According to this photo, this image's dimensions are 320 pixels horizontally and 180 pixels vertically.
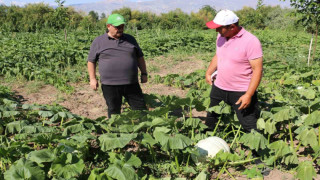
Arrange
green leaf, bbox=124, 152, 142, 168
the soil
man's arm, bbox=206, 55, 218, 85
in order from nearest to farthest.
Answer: green leaf, bbox=124, 152, 142, 168 < man's arm, bbox=206, 55, 218, 85 < the soil

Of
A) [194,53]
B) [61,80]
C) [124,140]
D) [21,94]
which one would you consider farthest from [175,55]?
[124,140]

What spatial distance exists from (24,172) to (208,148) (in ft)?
6.34

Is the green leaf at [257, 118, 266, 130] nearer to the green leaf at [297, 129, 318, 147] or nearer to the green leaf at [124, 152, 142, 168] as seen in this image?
the green leaf at [297, 129, 318, 147]

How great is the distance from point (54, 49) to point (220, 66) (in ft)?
23.9

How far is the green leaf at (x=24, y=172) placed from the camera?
94.9 inches

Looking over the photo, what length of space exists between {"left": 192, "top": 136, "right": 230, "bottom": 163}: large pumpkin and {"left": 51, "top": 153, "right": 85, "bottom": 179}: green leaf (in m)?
1.31

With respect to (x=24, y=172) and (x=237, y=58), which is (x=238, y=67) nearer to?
(x=237, y=58)

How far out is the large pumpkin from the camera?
132 inches

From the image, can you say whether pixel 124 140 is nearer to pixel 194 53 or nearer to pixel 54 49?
pixel 54 49

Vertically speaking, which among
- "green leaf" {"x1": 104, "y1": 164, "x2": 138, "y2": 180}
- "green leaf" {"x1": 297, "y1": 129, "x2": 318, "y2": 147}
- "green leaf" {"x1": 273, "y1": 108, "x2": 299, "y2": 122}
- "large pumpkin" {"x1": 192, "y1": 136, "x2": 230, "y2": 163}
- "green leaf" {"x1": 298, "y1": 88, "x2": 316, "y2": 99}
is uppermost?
"green leaf" {"x1": 298, "y1": 88, "x2": 316, "y2": 99}

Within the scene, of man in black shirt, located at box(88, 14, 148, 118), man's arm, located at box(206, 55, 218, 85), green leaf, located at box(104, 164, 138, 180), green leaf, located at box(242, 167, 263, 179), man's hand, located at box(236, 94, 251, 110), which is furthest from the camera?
man's arm, located at box(206, 55, 218, 85)

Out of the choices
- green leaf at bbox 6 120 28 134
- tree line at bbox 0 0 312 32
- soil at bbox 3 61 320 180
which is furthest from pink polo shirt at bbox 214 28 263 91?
tree line at bbox 0 0 312 32

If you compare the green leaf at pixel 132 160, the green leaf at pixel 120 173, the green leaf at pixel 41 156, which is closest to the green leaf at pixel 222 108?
the green leaf at pixel 132 160

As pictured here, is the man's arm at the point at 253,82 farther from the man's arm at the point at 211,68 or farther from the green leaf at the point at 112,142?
the green leaf at the point at 112,142
